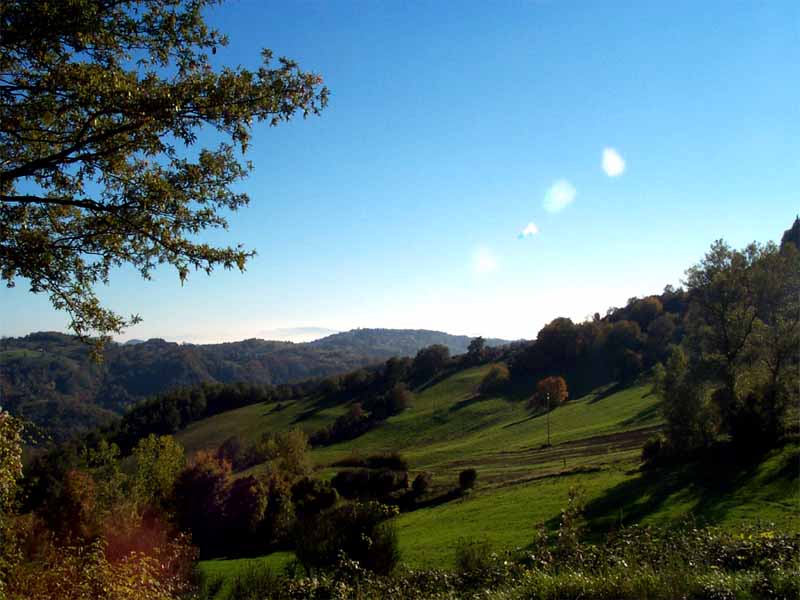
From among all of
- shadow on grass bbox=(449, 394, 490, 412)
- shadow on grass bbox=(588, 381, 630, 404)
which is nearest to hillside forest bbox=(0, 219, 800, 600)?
shadow on grass bbox=(588, 381, 630, 404)

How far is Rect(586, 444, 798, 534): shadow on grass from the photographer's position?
23.3 metres

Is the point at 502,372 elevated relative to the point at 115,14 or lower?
lower

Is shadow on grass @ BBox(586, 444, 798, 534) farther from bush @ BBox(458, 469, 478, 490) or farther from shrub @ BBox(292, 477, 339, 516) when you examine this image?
shrub @ BBox(292, 477, 339, 516)

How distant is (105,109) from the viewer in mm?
6496


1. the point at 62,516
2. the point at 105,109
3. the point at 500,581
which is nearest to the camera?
the point at 105,109

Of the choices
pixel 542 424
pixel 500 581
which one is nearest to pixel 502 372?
pixel 542 424

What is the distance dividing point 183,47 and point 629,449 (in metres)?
47.5

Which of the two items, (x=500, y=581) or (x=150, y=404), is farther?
(x=150, y=404)

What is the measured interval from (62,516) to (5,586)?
23854 mm

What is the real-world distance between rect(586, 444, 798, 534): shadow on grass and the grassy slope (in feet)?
0.28

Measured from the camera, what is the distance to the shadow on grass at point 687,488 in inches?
917

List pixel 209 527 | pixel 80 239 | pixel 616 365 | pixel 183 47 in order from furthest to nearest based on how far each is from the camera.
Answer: pixel 616 365, pixel 209 527, pixel 80 239, pixel 183 47

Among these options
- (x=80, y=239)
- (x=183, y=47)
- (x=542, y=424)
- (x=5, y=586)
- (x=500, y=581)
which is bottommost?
(x=542, y=424)

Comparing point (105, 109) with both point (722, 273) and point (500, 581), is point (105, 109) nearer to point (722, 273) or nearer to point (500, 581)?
point (500, 581)
